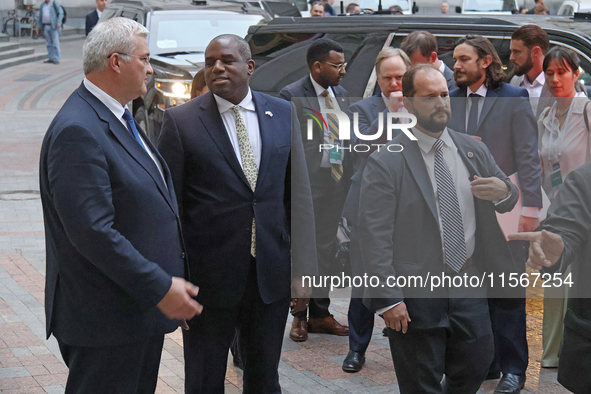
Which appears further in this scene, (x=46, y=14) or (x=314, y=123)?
(x=46, y=14)

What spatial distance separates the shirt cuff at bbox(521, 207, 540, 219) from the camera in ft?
12.6

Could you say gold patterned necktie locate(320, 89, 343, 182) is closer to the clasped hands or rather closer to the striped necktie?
the striped necktie

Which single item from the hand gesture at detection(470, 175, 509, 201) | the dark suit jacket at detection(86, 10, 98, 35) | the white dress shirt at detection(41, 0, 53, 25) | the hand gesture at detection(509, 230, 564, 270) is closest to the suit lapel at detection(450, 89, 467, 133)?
the hand gesture at detection(470, 175, 509, 201)

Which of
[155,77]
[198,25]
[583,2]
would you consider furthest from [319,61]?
[583,2]

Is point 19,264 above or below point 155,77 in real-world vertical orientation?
below

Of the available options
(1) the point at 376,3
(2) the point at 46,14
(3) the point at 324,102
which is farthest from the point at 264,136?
(2) the point at 46,14

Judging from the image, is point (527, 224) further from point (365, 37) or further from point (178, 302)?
point (365, 37)

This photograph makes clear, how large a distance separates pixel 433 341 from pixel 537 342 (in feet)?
7.39

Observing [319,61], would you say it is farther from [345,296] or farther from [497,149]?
[345,296]

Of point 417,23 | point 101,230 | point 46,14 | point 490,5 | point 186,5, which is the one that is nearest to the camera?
point 101,230

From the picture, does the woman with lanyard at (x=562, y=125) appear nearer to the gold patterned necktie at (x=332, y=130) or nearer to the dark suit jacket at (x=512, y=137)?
the dark suit jacket at (x=512, y=137)

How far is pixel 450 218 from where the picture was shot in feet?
11.7

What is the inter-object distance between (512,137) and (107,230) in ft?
7.49

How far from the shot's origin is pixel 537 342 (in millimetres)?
5535
